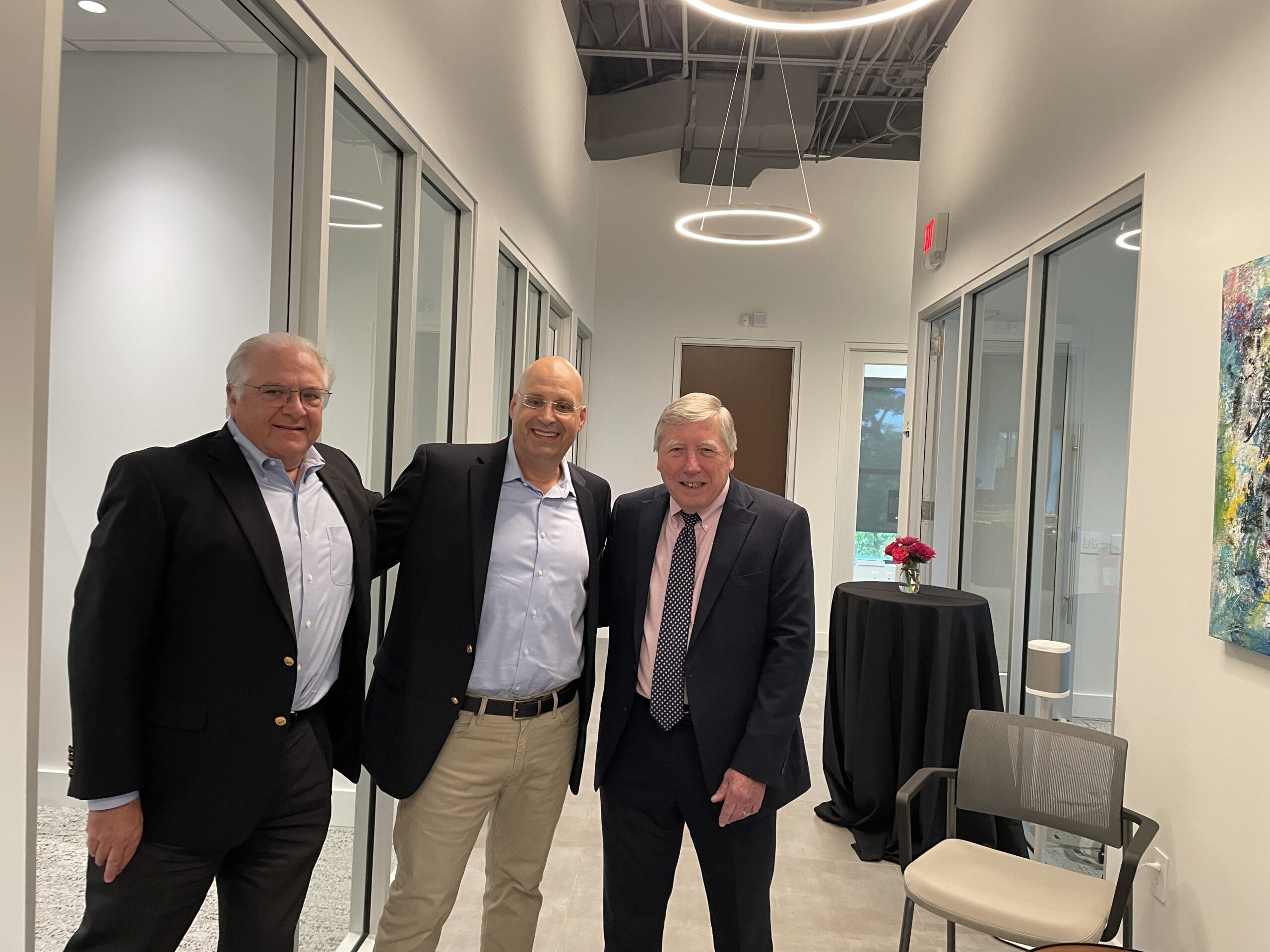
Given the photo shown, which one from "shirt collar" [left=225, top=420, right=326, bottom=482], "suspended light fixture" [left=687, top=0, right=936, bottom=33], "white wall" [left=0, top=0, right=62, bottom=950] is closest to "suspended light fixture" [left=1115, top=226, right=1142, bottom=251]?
"suspended light fixture" [left=687, top=0, right=936, bottom=33]

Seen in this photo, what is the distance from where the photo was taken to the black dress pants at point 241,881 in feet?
5.35

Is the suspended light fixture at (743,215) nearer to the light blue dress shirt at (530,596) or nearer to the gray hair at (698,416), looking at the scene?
the gray hair at (698,416)

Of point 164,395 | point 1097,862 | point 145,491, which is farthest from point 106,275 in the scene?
point 1097,862

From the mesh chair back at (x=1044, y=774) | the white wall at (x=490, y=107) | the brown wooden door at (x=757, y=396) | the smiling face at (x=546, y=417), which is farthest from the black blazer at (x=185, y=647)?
the brown wooden door at (x=757, y=396)

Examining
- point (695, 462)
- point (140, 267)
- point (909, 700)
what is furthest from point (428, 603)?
point (909, 700)

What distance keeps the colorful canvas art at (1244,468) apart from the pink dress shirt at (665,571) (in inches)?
53.6

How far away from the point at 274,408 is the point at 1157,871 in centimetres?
291

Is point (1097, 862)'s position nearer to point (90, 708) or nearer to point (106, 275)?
point (90, 708)

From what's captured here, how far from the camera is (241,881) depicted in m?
1.84

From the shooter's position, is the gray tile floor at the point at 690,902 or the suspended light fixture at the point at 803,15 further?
the suspended light fixture at the point at 803,15

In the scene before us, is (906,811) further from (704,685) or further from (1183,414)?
(1183,414)

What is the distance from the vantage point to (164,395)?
200 cm

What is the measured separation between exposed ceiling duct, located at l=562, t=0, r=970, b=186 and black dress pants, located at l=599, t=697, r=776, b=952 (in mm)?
5605

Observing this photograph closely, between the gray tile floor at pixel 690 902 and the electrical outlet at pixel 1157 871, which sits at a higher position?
the electrical outlet at pixel 1157 871
